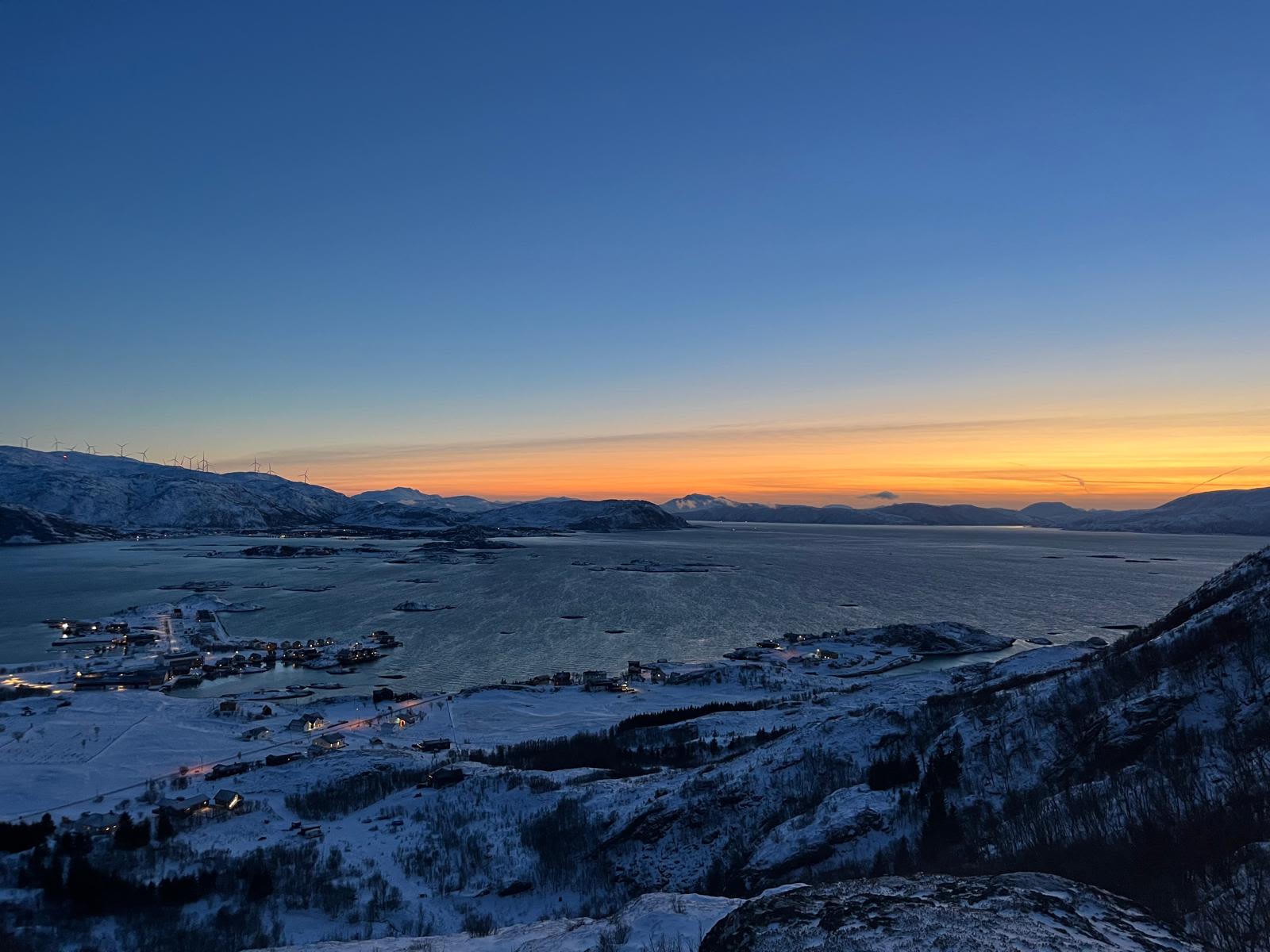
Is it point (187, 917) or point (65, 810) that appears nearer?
point (187, 917)

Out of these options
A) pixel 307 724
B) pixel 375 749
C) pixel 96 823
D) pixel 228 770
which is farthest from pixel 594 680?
pixel 96 823

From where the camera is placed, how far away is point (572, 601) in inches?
4269

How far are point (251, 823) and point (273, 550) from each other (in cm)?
18721

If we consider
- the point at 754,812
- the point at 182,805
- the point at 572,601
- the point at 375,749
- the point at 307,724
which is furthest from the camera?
the point at 572,601

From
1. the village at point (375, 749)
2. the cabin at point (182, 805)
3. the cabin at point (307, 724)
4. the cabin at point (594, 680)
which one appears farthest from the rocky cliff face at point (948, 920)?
the cabin at point (594, 680)

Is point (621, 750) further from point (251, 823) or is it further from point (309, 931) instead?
point (309, 931)

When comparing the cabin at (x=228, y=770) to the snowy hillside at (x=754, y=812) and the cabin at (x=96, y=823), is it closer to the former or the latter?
the snowy hillside at (x=754, y=812)

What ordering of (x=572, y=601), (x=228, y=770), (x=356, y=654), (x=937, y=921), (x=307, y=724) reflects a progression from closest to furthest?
1. (x=937, y=921)
2. (x=228, y=770)
3. (x=307, y=724)
4. (x=356, y=654)
5. (x=572, y=601)

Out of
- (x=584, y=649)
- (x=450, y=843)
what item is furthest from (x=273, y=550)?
(x=450, y=843)

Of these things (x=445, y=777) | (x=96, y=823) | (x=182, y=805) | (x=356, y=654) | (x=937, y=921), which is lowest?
(x=356, y=654)

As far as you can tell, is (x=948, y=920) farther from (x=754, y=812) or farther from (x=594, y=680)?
(x=594, y=680)

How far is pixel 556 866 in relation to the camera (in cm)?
2172

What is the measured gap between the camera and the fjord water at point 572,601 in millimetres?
74375

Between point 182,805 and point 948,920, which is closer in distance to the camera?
point 948,920
